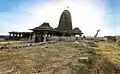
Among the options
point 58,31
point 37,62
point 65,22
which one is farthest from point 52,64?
point 65,22

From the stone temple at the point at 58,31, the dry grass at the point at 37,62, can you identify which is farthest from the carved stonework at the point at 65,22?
the dry grass at the point at 37,62

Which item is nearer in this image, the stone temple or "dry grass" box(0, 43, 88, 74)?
"dry grass" box(0, 43, 88, 74)

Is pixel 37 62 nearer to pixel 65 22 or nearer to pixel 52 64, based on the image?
pixel 52 64

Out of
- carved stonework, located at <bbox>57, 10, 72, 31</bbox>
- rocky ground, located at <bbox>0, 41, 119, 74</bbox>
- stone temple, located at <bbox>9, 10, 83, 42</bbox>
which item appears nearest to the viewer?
rocky ground, located at <bbox>0, 41, 119, 74</bbox>

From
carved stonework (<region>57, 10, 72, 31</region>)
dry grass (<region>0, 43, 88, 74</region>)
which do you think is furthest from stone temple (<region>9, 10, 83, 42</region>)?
dry grass (<region>0, 43, 88, 74</region>)

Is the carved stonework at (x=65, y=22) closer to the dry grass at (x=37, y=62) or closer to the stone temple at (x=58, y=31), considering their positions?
the stone temple at (x=58, y=31)

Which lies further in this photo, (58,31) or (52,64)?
(58,31)

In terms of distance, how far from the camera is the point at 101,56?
101 ft

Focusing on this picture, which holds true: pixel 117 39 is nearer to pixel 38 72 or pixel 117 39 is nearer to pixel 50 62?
pixel 50 62

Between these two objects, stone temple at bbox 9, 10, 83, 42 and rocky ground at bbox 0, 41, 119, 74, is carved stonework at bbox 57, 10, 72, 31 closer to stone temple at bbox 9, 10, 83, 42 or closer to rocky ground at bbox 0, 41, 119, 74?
stone temple at bbox 9, 10, 83, 42

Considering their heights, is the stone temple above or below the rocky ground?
above

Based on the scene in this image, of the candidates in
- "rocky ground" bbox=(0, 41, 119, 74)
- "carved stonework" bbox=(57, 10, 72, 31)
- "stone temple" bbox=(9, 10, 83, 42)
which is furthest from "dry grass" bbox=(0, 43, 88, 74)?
"carved stonework" bbox=(57, 10, 72, 31)

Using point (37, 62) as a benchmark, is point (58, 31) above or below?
above

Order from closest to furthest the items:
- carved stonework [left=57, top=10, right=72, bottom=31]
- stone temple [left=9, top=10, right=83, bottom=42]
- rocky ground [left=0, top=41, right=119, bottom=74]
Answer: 1. rocky ground [left=0, top=41, right=119, bottom=74]
2. stone temple [left=9, top=10, right=83, bottom=42]
3. carved stonework [left=57, top=10, right=72, bottom=31]
